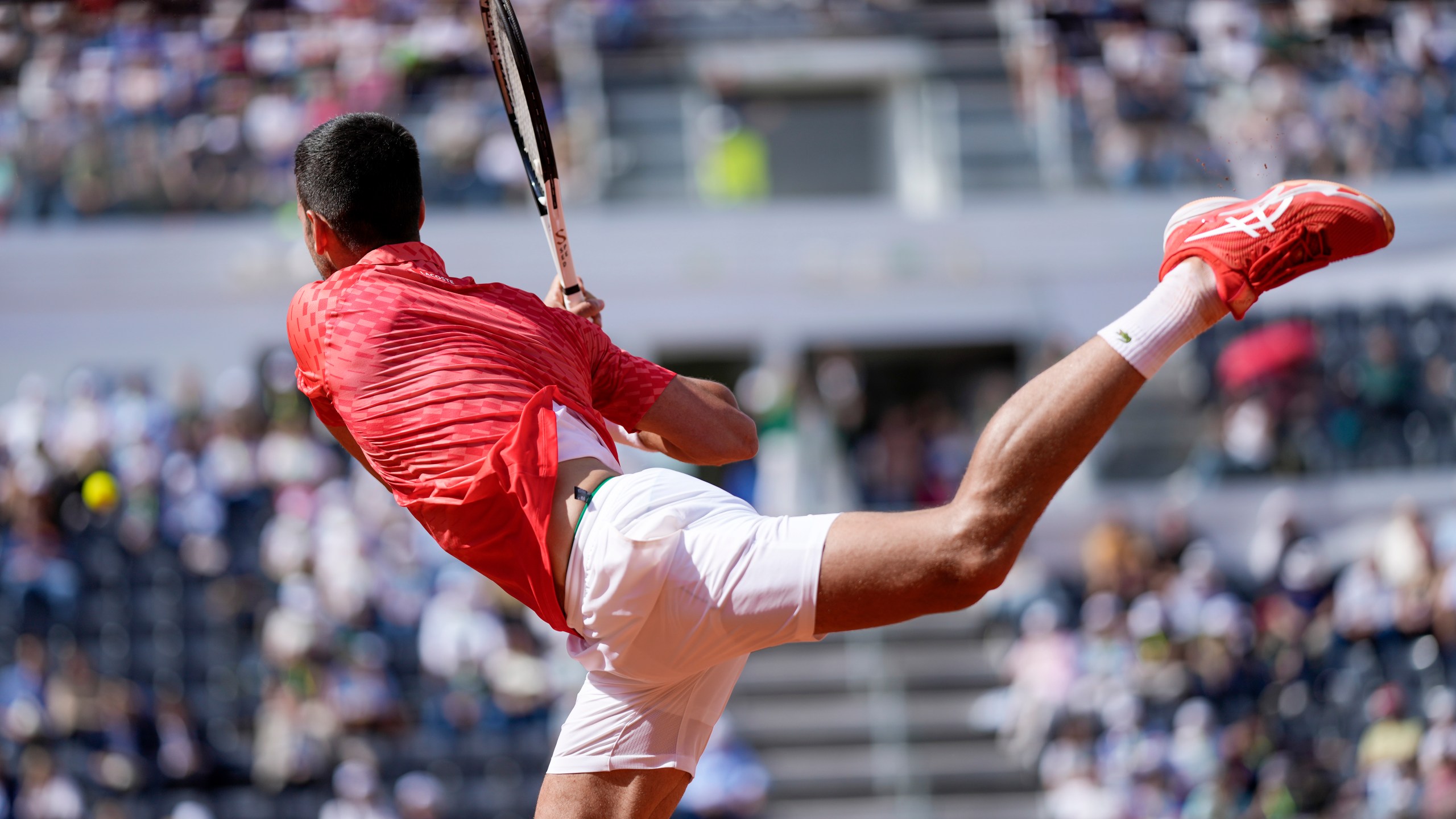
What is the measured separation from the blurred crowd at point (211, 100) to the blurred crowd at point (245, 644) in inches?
116

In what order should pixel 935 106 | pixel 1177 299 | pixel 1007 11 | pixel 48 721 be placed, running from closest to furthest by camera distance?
pixel 1177 299
pixel 48 721
pixel 935 106
pixel 1007 11

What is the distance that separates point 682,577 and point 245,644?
8.50m

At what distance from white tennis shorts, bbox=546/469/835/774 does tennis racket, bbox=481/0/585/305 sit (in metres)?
1.06

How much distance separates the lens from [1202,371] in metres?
14.1

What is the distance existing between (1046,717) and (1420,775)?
96.2 inches

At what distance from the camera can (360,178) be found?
338 cm

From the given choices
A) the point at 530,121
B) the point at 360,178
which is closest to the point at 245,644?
the point at 530,121

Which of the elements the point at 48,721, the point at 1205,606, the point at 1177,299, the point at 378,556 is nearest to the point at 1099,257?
the point at 1205,606

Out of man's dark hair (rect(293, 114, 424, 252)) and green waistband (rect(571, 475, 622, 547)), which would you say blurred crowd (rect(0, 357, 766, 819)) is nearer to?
man's dark hair (rect(293, 114, 424, 252))

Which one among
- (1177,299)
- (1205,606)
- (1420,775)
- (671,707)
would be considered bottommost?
(1420,775)

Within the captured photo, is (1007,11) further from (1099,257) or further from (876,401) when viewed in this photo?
(876,401)

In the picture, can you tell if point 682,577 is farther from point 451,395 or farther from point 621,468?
point 451,395

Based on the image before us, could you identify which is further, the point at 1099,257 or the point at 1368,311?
the point at 1099,257

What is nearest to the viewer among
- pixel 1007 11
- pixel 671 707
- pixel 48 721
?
pixel 671 707
